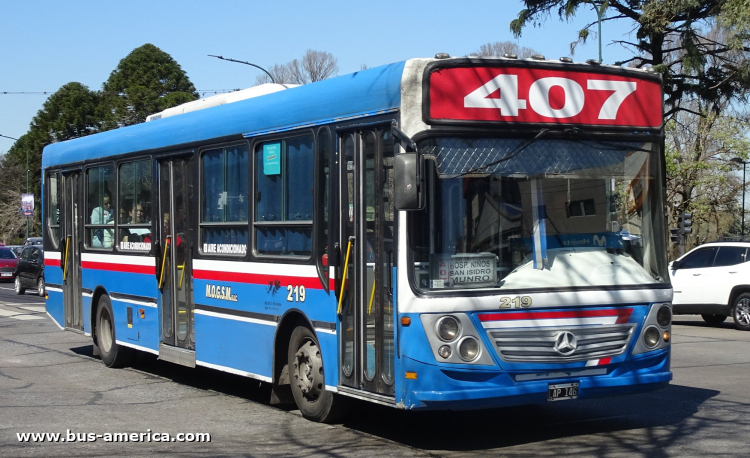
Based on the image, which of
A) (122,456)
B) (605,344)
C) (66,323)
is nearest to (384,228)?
(605,344)

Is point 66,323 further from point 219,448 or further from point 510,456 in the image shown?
point 510,456

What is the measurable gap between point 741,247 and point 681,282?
4.46 feet

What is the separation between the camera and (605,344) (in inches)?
303

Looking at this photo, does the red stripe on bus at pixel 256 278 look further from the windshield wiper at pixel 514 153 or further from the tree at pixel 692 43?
the tree at pixel 692 43

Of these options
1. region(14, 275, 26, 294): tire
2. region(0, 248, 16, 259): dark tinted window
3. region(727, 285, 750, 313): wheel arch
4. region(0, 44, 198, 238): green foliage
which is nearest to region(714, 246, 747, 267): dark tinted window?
region(727, 285, 750, 313): wheel arch

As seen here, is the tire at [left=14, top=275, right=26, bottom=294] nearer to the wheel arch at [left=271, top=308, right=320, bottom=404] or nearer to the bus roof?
the bus roof

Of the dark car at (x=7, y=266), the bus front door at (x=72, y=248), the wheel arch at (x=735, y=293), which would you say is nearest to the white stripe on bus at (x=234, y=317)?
the bus front door at (x=72, y=248)

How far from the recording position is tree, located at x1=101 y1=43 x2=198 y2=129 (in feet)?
170

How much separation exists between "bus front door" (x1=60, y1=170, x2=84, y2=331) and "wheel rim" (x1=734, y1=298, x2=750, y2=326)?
11780 millimetres

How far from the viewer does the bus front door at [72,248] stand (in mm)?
14195

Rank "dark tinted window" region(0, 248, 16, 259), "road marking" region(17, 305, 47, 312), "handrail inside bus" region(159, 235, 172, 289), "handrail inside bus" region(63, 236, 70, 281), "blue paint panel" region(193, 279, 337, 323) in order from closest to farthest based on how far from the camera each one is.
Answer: "blue paint panel" region(193, 279, 337, 323) → "handrail inside bus" region(159, 235, 172, 289) → "handrail inside bus" region(63, 236, 70, 281) → "road marking" region(17, 305, 47, 312) → "dark tinted window" region(0, 248, 16, 259)

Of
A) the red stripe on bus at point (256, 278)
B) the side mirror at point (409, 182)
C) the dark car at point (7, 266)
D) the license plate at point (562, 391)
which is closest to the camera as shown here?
the side mirror at point (409, 182)

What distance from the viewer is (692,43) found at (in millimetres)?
31484

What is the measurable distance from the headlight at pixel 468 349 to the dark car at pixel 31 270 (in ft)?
88.0
